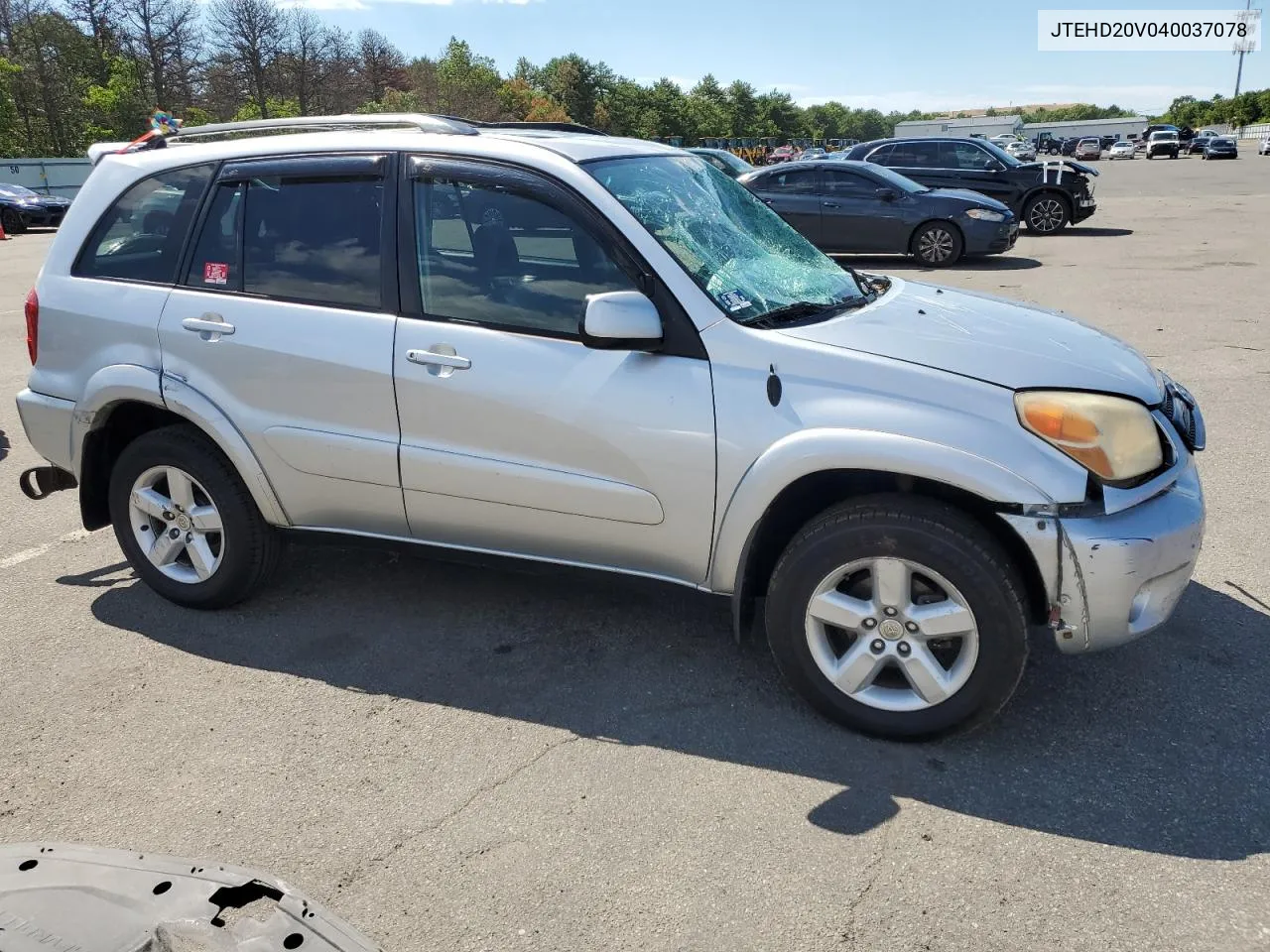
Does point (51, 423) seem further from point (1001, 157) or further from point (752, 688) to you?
point (1001, 157)

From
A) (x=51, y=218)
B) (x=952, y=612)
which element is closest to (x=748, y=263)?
(x=952, y=612)

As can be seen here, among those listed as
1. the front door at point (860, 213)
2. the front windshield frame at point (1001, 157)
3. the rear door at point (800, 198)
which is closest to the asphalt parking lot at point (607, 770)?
the front door at point (860, 213)

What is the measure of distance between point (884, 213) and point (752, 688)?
12.1m

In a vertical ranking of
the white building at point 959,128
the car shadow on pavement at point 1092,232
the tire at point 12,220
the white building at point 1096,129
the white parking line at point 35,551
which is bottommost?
the white parking line at point 35,551

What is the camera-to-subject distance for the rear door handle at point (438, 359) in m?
3.43

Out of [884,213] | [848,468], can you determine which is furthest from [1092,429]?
[884,213]

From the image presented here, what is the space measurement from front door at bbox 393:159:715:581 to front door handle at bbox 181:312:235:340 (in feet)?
2.49

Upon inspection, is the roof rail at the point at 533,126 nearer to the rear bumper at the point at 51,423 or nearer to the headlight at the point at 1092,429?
the rear bumper at the point at 51,423

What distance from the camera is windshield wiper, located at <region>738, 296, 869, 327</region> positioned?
3.27 metres

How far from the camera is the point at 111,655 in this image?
3.87 metres

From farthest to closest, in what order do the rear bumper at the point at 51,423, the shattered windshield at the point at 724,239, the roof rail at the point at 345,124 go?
1. the rear bumper at the point at 51,423
2. the roof rail at the point at 345,124
3. the shattered windshield at the point at 724,239

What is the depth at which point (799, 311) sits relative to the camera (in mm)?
3445

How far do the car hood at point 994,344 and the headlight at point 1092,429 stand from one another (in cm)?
6

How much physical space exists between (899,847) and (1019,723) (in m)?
0.78
